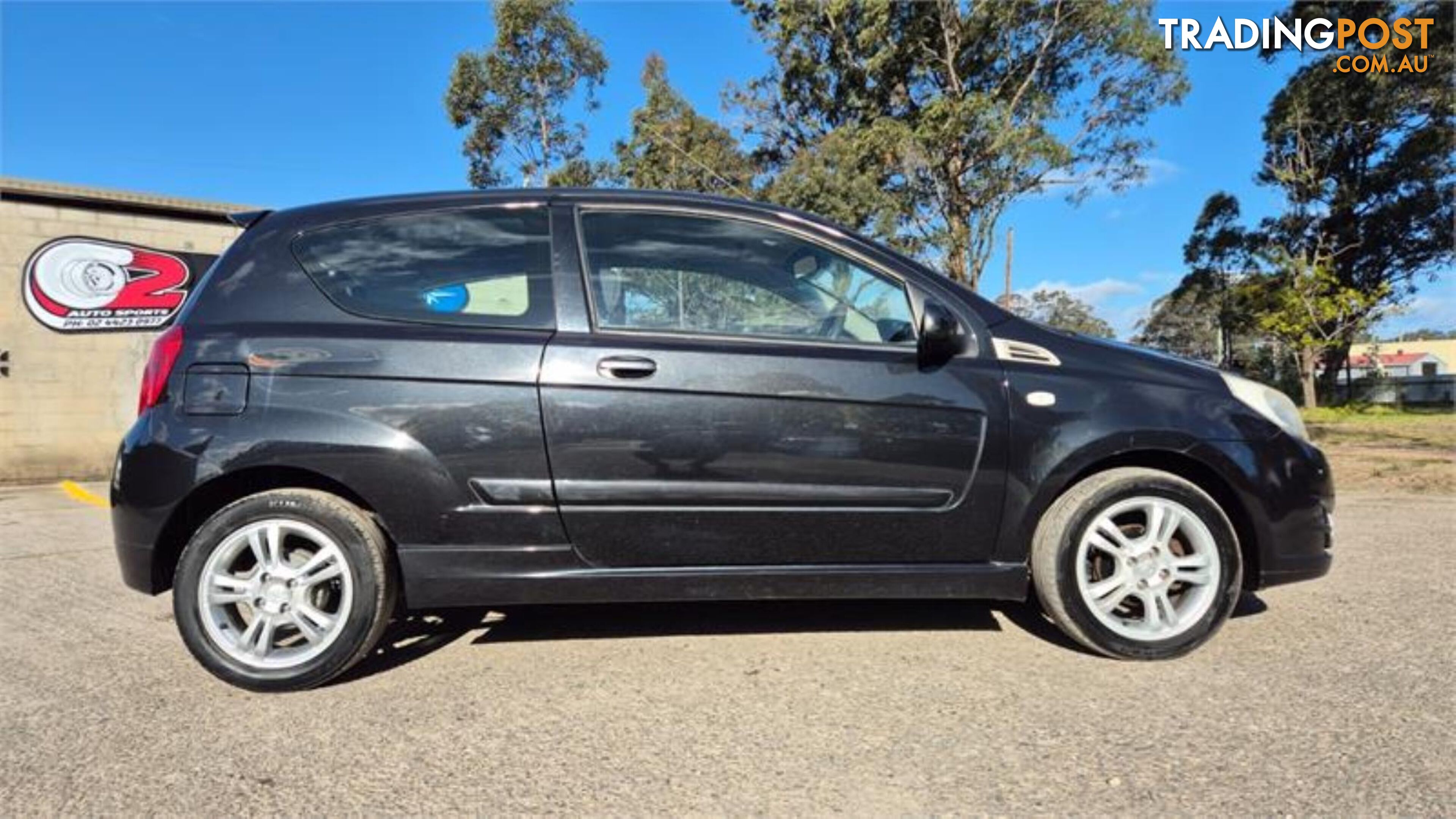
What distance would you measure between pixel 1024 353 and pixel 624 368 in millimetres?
1464

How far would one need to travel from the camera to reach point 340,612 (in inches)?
111

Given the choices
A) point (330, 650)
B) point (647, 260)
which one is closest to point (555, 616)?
point (330, 650)

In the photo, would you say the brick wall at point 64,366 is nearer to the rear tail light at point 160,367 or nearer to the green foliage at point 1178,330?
the rear tail light at point 160,367

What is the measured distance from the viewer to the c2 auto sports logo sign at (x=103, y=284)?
1069 centimetres

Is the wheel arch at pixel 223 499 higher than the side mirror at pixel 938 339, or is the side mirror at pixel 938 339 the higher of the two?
the side mirror at pixel 938 339

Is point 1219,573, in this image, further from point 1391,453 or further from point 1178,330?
point 1178,330

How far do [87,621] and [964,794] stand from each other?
3.93m

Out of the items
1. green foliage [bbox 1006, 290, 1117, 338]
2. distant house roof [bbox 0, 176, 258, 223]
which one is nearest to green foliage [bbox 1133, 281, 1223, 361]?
green foliage [bbox 1006, 290, 1117, 338]

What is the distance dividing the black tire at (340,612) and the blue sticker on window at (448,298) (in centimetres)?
78

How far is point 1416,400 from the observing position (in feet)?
113

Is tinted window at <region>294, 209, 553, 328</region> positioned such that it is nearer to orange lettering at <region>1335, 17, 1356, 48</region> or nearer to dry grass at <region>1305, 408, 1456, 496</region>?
dry grass at <region>1305, 408, 1456, 496</region>

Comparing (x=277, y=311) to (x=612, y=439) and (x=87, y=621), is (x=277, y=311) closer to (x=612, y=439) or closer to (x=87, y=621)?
(x=612, y=439)

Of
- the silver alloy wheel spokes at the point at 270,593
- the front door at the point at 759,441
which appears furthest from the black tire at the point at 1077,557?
the silver alloy wheel spokes at the point at 270,593

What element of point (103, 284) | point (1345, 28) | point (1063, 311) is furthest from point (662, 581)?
→ point (1063, 311)
